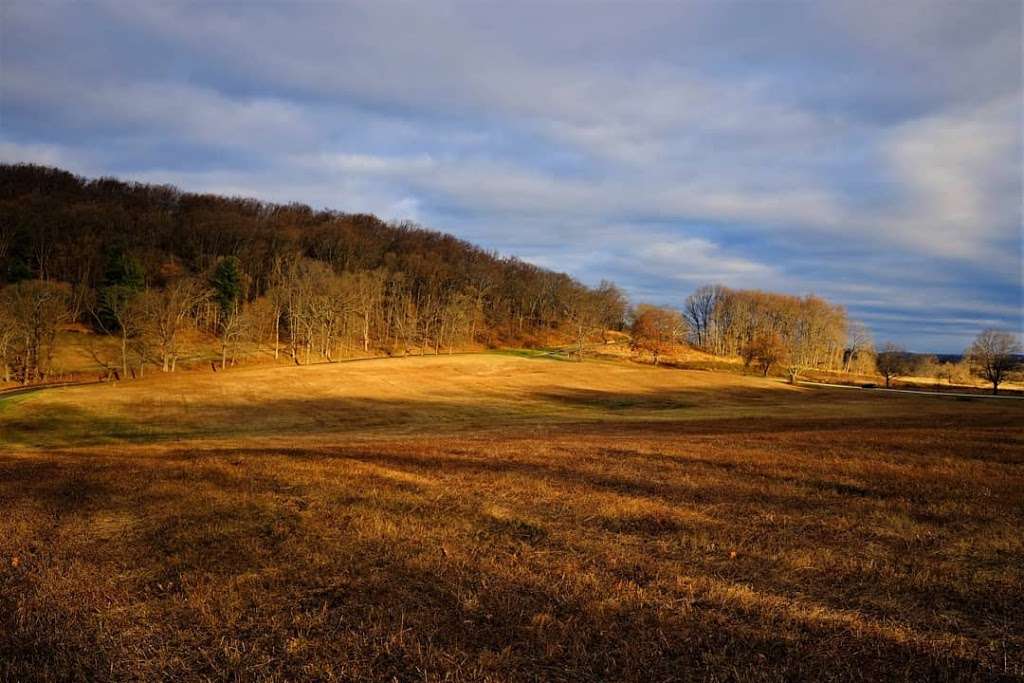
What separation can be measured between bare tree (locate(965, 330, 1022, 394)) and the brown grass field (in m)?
105

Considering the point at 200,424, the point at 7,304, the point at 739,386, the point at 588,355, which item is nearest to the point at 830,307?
the point at 588,355

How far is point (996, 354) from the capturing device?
99500mm

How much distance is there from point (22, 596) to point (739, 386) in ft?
266

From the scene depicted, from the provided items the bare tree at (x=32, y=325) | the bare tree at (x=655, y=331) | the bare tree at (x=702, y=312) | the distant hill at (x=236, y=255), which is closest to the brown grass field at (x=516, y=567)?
the bare tree at (x=32, y=325)

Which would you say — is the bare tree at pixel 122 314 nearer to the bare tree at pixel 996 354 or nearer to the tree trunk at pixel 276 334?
the tree trunk at pixel 276 334

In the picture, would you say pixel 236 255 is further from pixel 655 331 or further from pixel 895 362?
pixel 895 362

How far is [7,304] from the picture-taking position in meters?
69.3

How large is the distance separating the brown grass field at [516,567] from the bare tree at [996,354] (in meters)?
105

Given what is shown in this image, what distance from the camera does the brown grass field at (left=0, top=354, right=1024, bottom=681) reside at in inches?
235

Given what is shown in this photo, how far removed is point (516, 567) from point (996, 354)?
407 feet

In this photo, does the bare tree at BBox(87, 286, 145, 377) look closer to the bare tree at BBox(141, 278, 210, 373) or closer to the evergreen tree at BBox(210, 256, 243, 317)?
the bare tree at BBox(141, 278, 210, 373)

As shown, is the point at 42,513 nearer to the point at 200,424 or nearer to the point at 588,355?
the point at 200,424

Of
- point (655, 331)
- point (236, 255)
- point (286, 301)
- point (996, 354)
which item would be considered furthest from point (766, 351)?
point (236, 255)

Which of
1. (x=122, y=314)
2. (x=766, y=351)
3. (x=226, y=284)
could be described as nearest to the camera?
(x=122, y=314)
